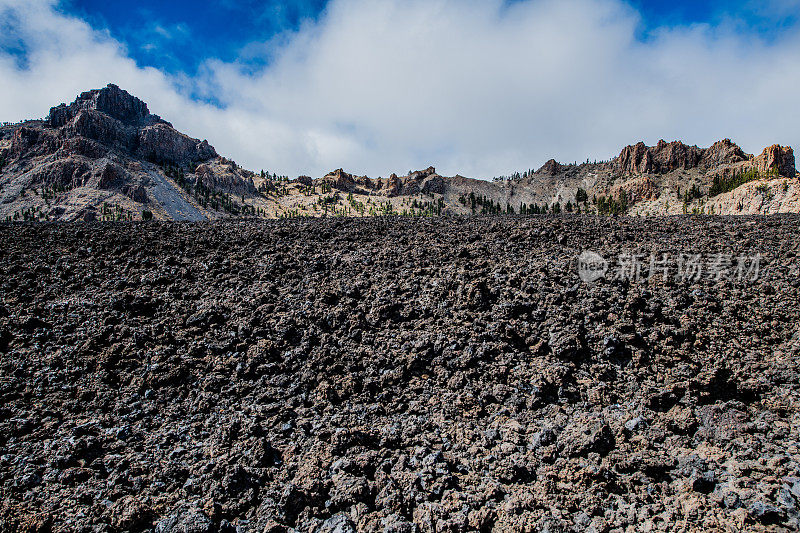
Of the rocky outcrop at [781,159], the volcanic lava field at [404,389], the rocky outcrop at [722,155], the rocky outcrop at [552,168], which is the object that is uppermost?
the rocky outcrop at [552,168]

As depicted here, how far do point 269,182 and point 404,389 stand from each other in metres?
178

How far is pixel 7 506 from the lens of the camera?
4914 mm

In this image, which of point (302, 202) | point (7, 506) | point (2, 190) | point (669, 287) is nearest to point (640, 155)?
point (302, 202)

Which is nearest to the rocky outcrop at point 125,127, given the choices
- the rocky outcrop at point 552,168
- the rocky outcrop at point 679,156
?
the rocky outcrop at point 552,168

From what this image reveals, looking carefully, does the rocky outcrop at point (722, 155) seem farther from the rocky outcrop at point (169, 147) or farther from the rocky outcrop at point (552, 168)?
the rocky outcrop at point (169, 147)

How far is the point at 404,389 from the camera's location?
6715 millimetres

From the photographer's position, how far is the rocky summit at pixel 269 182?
10050 centimetres

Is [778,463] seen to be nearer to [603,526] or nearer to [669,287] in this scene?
[603,526]

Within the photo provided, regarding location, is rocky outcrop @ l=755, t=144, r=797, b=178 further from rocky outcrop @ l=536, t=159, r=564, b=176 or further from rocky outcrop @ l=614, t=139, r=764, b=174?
rocky outcrop @ l=536, t=159, r=564, b=176

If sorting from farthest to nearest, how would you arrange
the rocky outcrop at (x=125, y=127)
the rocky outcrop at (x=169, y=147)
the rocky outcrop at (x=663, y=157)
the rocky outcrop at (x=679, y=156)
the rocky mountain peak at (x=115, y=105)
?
the rocky mountain peak at (x=115, y=105), the rocky outcrop at (x=169, y=147), the rocky outcrop at (x=125, y=127), the rocky outcrop at (x=663, y=157), the rocky outcrop at (x=679, y=156)

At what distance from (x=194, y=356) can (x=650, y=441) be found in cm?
834

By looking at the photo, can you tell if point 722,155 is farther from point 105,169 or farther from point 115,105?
point 115,105

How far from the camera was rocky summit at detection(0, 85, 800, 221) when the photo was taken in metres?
100

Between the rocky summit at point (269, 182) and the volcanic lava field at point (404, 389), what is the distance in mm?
73472
